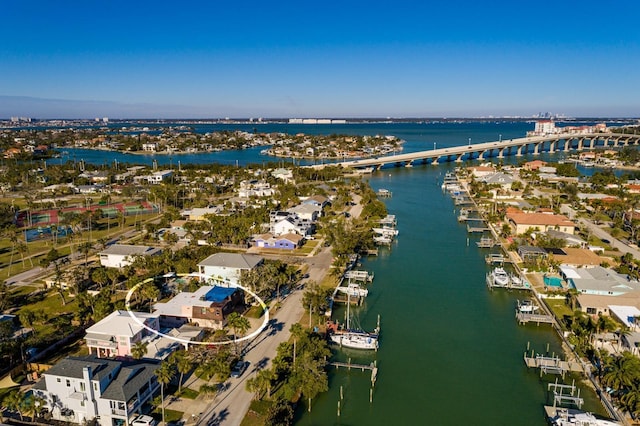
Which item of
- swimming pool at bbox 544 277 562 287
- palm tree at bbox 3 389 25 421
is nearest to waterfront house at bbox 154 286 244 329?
palm tree at bbox 3 389 25 421

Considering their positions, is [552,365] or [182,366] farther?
[552,365]

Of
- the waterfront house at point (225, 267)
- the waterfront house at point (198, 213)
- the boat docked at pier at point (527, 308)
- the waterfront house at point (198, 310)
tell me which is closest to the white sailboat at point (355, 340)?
the waterfront house at point (198, 310)

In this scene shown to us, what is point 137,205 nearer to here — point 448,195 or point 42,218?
point 42,218

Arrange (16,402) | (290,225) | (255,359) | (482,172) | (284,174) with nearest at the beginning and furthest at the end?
(16,402)
(255,359)
(290,225)
(284,174)
(482,172)

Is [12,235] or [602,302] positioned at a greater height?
[12,235]

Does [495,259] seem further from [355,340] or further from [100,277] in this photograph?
[100,277]

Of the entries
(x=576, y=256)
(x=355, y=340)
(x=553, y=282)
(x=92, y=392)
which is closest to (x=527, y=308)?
(x=553, y=282)

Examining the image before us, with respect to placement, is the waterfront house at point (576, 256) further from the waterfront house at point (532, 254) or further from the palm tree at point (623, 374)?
the palm tree at point (623, 374)
